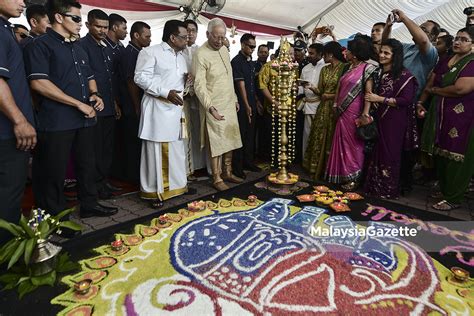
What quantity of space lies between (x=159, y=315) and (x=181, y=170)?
5.68 ft

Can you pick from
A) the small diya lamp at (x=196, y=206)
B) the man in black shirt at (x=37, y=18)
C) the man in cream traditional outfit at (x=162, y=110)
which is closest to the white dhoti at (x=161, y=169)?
the man in cream traditional outfit at (x=162, y=110)

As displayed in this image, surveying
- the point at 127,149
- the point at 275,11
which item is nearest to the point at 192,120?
the point at 127,149

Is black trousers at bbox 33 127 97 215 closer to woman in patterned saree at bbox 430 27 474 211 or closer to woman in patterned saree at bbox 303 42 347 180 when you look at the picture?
woman in patterned saree at bbox 303 42 347 180

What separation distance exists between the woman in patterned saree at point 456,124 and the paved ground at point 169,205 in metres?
0.13

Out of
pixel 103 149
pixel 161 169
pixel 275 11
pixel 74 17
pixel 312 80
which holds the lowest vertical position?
pixel 161 169

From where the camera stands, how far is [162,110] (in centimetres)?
290

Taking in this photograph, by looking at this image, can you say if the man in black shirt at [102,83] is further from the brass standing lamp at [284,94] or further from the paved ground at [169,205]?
the brass standing lamp at [284,94]

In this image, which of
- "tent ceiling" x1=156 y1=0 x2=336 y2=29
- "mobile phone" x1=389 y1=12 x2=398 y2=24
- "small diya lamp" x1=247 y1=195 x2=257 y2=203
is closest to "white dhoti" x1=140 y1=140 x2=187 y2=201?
"small diya lamp" x1=247 y1=195 x2=257 y2=203

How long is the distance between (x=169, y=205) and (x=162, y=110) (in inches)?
35.0

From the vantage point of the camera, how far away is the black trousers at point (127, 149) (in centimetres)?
368

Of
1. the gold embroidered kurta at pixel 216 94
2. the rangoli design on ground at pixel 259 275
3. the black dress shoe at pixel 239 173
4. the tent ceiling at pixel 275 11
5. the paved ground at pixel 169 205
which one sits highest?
the tent ceiling at pixel 275 11

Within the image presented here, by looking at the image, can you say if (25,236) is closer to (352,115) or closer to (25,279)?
(25,279)

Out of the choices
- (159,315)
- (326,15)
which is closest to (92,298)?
(159,315)

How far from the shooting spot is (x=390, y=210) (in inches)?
115
